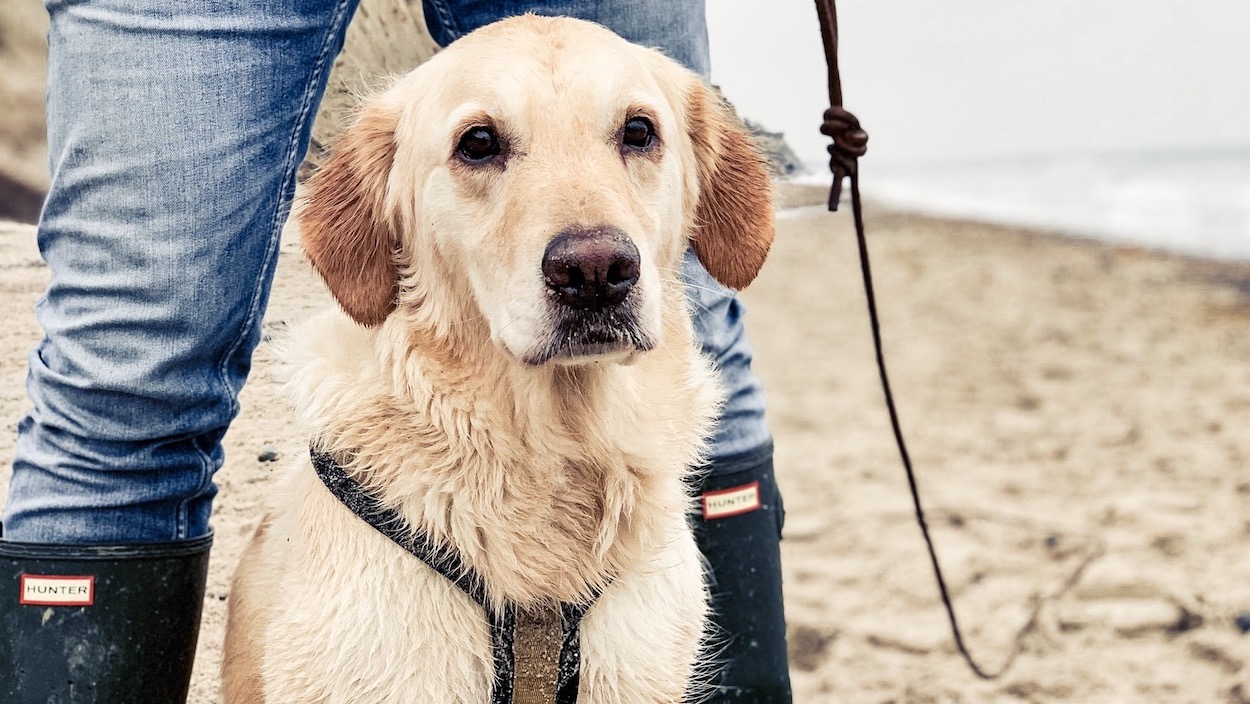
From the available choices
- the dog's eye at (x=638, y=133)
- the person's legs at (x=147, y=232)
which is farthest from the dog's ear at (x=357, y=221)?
the dog's eye at (x=638, y=133)

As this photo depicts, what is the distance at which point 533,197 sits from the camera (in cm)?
178

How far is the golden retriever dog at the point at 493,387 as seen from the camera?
5.85 feet

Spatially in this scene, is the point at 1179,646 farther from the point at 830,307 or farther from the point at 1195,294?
the point at 1195,294

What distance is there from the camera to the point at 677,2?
2.26 metres

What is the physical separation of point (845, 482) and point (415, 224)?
3463mm

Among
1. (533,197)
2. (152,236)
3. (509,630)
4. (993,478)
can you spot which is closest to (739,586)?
(509,630)

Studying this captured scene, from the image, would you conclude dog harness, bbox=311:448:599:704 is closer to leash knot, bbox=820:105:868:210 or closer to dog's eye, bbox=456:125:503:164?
dog's eye, bbox=456:125:503:164

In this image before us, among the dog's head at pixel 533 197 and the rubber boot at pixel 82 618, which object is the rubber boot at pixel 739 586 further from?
the rubber boot at pixel 82 618

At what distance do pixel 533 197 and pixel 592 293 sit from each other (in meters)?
0.20

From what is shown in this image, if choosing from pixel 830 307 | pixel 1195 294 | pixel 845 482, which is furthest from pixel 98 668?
pixel 1195 294

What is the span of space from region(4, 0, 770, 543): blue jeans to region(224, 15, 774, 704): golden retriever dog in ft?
0.59

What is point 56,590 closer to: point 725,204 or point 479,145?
point 479,145

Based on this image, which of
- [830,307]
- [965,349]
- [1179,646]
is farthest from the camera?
[830,307]

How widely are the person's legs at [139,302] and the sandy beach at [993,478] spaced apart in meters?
0.34
